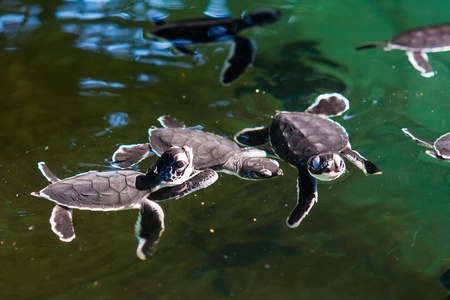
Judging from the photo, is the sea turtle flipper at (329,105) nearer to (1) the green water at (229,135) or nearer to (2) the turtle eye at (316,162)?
(1) the green water at (229,135)

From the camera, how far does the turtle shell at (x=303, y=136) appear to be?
2471 mm

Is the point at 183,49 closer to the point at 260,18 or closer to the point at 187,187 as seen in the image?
the point at 260,18

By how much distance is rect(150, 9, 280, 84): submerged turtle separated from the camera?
3219 millimetres

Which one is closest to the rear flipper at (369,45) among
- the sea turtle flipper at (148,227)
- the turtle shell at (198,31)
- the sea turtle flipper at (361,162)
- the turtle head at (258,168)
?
the turtle shell at (198,31)

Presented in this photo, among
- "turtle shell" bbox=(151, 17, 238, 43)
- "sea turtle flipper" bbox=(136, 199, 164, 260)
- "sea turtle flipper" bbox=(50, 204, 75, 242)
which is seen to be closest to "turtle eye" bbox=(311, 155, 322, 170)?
"sea turtle flipper" bbox=(136, 199, 164, 260)

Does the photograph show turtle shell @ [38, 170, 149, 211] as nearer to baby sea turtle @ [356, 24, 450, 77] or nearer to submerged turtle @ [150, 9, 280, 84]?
submerged turtle @ [150, 9, 280, 84]

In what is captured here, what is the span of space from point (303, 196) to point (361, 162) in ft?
1.34

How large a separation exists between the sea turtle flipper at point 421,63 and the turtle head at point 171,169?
186cm

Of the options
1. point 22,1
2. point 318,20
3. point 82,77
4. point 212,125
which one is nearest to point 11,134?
point 82,77

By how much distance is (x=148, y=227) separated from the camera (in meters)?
2.25

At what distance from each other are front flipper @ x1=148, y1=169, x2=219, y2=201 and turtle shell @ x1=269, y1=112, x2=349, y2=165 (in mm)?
434

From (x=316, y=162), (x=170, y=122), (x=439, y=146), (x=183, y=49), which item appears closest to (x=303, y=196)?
(x=316, y=162)

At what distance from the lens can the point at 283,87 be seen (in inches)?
123

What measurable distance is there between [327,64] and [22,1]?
265 cm
